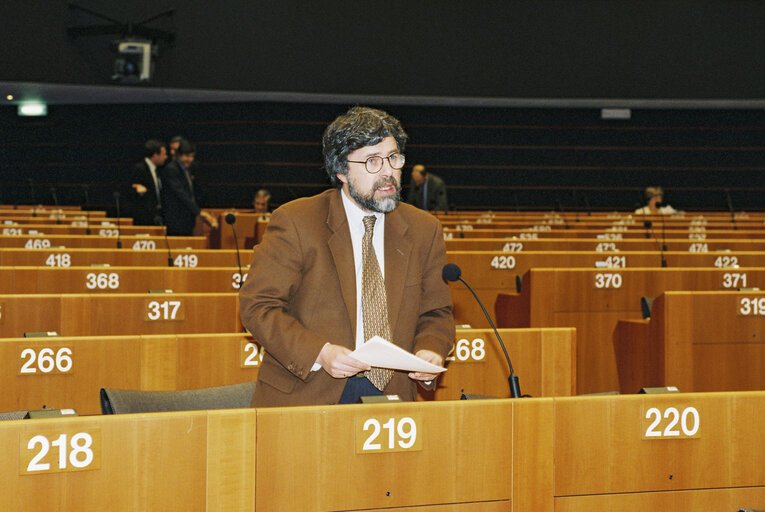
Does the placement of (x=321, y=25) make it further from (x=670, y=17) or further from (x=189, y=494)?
(x=189, y=494)

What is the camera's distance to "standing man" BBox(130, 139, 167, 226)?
793 cm

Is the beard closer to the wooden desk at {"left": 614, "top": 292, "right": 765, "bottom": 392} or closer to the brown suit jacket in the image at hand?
the brown suit jacket

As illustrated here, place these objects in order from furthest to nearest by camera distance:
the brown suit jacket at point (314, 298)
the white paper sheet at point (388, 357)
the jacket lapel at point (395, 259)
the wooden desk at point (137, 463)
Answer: the jacket lapel at point (395, 259) < the brown suit jacket at point (314, 298) < the white paper sheet at point (388, 357) < the wooden desk at point (137, 463)

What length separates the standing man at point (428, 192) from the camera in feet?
34.3

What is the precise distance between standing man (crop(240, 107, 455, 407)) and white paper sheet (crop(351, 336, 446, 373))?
0.52 feet

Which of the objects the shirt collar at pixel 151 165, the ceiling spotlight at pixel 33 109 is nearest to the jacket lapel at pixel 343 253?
the shirt collar at pixel 151 165

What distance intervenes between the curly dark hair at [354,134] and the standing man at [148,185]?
19.4ft

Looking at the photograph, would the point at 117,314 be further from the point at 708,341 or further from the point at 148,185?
the point at 148,185

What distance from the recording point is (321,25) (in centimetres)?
1239

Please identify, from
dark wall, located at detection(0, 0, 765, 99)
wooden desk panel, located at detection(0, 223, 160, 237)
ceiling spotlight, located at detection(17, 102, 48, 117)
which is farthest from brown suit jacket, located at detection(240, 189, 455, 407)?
ceiling spotlight, located at detection(17, 102, 48, 117)

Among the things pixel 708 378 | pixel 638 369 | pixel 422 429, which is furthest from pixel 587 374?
pixel 422 429

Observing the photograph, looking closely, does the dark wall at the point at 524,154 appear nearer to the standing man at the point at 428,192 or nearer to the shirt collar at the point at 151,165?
Answer: the standing man at the point at 428,192

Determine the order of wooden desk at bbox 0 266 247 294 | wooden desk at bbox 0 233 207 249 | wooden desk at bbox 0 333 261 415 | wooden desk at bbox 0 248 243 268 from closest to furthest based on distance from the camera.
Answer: wooden desk at bbox 0 333 261 415 < wooden desk at bbox 0 266 247 294 < wooden desk at bbox 0 248 243 268 < wooden desk at bbox 0 233 207 249

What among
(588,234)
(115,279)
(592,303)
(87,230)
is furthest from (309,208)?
(588,234)
